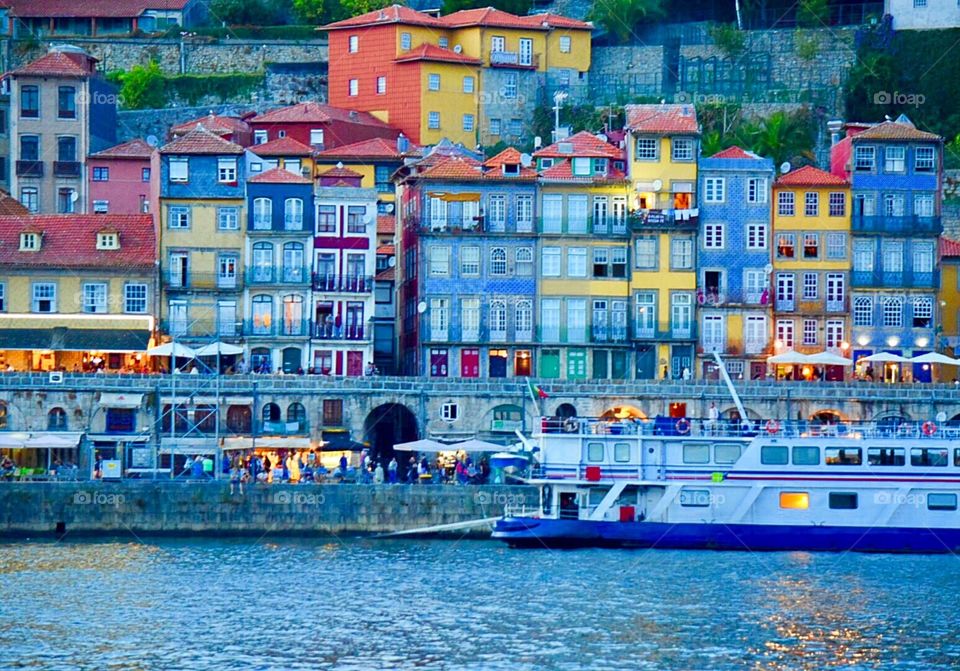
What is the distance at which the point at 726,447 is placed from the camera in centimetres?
7962

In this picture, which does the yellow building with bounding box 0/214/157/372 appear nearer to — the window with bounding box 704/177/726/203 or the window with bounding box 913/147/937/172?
the window with bounding box 704/177/726/203

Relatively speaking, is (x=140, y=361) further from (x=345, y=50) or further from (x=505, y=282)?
(x=345, y=50)

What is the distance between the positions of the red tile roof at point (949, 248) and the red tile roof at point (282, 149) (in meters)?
23.4

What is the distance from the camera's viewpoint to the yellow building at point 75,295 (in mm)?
91625

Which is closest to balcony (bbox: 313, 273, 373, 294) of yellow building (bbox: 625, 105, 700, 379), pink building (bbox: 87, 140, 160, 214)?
yellow building (bbox: 625, 105, 700, 379)

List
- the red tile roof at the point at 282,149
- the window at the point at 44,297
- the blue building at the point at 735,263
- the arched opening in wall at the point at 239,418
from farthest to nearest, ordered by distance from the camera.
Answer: the red tile roof at the point at 282,149
the blue building at the point at 735,263
the window at the point at 44,297
the arched opening in wall at the point at 239,418

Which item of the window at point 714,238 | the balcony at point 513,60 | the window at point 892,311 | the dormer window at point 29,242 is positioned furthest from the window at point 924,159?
the dormer window at point 29,242

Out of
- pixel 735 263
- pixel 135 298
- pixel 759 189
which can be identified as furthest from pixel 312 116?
pixel 735 263

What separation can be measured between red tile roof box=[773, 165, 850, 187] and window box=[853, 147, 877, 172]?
2.53 ft

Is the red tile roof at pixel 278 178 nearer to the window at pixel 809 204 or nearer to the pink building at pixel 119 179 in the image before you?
the pink building at pixel 119 179

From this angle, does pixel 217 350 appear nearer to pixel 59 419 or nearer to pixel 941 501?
pixel 59 419

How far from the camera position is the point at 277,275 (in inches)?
3691

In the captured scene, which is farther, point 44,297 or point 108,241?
point 108,241

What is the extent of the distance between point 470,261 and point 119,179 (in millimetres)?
18796
